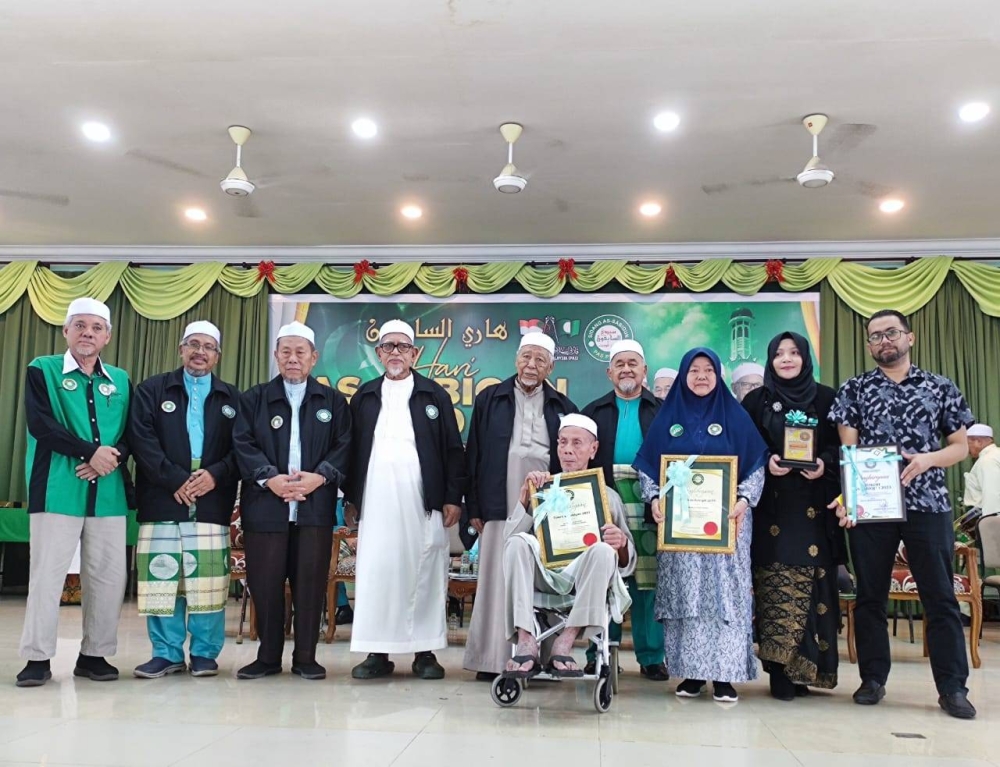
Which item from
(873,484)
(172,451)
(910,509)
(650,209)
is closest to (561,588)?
(873,484)

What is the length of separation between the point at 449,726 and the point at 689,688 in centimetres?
121

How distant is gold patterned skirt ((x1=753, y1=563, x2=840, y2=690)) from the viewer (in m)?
3.70

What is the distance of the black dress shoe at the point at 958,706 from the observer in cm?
346

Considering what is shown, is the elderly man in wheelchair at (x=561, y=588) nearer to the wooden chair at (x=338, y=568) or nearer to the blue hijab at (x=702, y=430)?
the blue hijab at (x=702, y=430)

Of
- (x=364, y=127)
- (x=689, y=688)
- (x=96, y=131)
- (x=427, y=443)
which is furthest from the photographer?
(x=96, y=131)

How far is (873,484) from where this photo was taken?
3.56 m

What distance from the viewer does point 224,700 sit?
3.52 metres

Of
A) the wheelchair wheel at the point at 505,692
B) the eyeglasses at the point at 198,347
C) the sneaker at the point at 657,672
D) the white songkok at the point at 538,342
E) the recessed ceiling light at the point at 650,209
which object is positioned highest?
the recessed ceiling light at the point at 650,209

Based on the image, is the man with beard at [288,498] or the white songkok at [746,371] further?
the white songkok at [746,371]

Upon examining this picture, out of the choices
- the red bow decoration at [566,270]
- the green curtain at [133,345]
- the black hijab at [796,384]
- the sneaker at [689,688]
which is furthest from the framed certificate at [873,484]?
the green curtain at [133,345]

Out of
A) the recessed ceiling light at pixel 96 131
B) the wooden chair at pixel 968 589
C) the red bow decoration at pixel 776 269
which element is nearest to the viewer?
the wooden chair at pixel 968 589

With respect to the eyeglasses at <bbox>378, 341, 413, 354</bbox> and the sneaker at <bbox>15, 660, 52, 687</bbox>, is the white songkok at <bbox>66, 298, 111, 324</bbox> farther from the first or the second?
the sneaker at <bbox>15, 660, 52, 687</bbox>

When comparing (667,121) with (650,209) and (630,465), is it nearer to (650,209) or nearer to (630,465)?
(650,209)

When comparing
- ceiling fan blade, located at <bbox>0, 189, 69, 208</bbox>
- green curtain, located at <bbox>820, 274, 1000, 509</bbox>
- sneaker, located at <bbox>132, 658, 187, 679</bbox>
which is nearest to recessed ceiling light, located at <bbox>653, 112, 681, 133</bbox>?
green curtain, located at <bbox>820, 274, 1000, 509</bbox>
